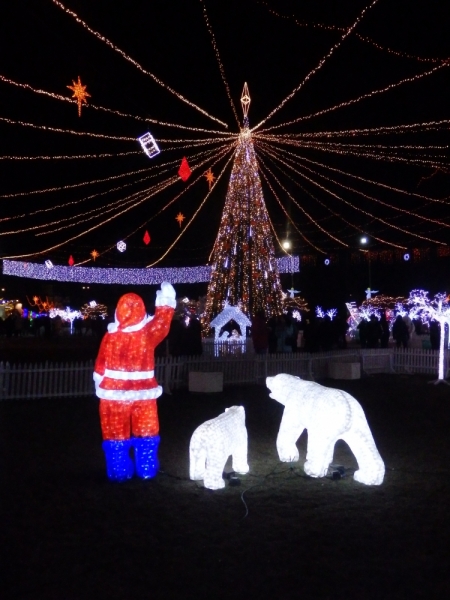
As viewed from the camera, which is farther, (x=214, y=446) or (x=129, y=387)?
(x=129, y=387)

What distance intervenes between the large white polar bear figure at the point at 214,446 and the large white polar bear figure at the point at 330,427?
2.31 ft

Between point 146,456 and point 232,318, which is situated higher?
point 232,318

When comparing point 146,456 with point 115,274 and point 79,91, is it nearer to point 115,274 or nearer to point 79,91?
point 79,91

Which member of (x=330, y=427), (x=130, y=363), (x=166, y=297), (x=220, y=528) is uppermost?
(x=166, y=297)

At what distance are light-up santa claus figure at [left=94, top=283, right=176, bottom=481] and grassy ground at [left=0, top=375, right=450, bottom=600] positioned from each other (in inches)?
11.9

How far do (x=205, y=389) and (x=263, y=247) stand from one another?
671cm

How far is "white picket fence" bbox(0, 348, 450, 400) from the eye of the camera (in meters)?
12.5

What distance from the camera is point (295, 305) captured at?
34.4m

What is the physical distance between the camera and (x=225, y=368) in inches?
585

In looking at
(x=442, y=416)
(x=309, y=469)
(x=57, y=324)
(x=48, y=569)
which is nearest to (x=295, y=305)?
(x=57, y=324)

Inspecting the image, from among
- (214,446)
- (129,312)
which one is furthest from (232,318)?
(214,446)

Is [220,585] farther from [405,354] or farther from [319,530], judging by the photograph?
[405,354]

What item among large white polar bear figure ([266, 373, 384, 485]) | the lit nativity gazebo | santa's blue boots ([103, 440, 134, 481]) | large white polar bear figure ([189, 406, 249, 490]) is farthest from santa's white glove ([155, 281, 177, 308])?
the lit nativity gazebo

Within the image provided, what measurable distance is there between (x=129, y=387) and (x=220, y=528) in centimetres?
186
